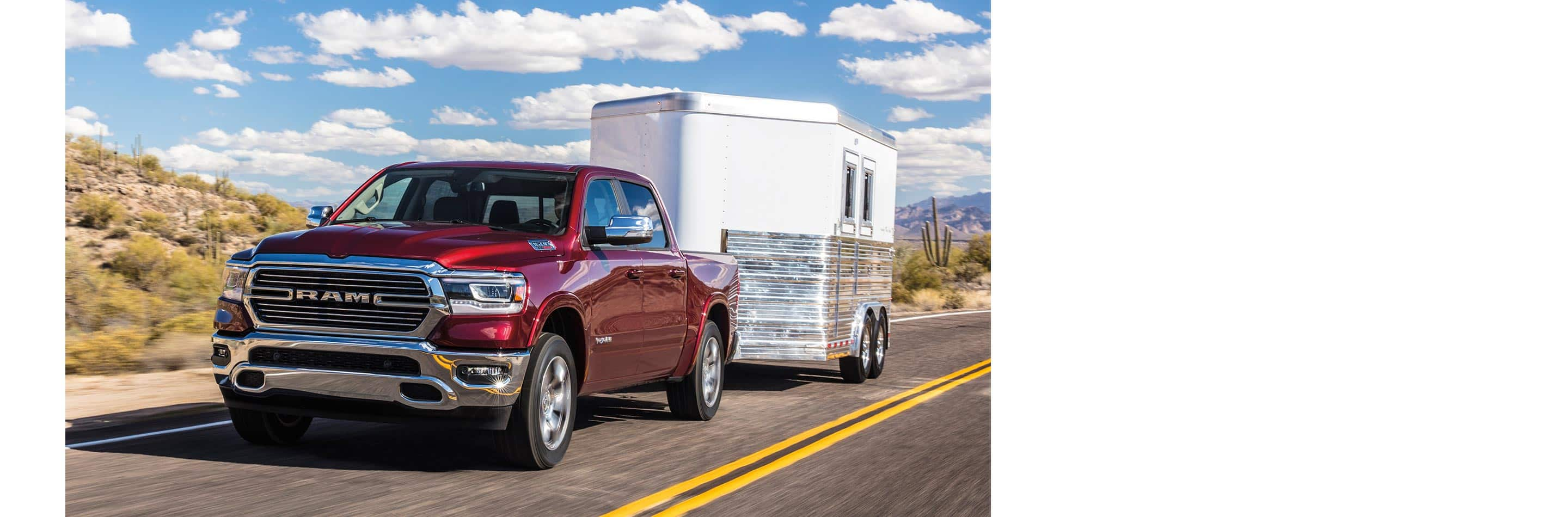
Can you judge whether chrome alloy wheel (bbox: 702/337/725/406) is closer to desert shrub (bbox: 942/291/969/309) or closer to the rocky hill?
desert shrub (bbox: 942/291/969/309)

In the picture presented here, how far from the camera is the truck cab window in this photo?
9946mm

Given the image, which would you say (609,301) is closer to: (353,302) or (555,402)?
(555,402)

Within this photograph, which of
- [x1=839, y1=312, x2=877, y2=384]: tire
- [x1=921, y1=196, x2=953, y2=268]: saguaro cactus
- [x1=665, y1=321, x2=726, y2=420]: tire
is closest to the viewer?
[x1=665, y1=321, x2=726, y2=420]: tire

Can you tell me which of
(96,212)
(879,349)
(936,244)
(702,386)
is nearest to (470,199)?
(702,386)

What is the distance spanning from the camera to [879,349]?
15594mm

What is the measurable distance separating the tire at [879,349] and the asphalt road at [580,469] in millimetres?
3485

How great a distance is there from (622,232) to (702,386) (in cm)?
252

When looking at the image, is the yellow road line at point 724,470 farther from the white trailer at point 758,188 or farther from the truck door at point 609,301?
the white trailer at point 758,188

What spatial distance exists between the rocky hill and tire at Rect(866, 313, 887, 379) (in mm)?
127419

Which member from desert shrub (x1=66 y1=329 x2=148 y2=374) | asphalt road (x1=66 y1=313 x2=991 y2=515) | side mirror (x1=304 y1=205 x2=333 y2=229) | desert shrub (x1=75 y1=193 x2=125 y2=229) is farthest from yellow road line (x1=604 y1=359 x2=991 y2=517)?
desert shrub (x1=75 y1=193 x2=125 y2=229)

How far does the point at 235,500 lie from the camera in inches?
259
